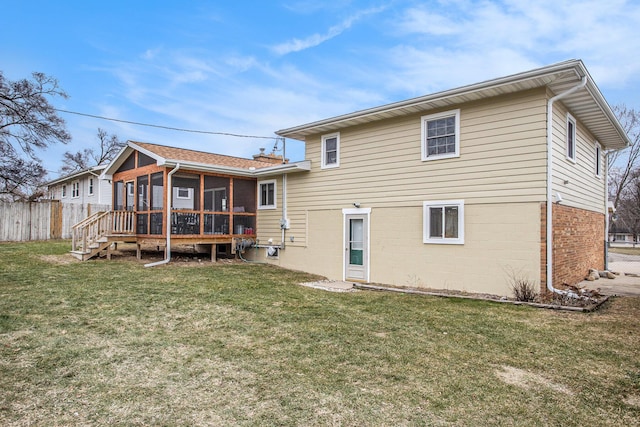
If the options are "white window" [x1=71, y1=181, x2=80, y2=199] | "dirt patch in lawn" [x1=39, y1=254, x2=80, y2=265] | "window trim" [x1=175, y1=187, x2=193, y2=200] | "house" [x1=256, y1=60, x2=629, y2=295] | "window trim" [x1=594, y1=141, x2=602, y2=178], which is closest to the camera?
"house" [x1=256, y1=60, x2=629, y2=295]

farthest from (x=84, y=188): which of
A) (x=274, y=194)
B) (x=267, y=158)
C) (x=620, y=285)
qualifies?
(x=620, y=285)

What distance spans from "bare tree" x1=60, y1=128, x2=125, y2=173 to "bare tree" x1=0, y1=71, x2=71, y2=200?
17.4 m

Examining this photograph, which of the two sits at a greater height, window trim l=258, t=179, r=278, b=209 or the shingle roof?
the shingle roof

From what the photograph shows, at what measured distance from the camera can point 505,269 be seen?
27.2 feet

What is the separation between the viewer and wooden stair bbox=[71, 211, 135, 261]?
39.6ft

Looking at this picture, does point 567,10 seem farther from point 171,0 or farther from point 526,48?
point 171,0

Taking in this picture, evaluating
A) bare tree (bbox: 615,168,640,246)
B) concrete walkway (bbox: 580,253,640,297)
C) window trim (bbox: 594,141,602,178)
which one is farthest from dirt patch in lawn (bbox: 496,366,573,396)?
bare tree (bbox: 615,168,640,246)

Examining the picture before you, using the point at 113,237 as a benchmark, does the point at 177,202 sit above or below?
above

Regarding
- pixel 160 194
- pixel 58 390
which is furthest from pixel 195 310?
pixel 160 194

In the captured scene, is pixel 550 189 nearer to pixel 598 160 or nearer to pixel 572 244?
pixel 572 244

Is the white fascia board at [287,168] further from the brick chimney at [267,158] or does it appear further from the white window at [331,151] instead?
the brick chimney at [267,158]

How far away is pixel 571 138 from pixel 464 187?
3271 mm

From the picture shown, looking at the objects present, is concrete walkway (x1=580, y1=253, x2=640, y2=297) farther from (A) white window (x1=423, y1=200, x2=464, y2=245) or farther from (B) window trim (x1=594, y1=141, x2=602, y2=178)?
(A) white window (x1=423, y1=200, x2=464, y2=245)

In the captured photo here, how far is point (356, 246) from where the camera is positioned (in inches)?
437
